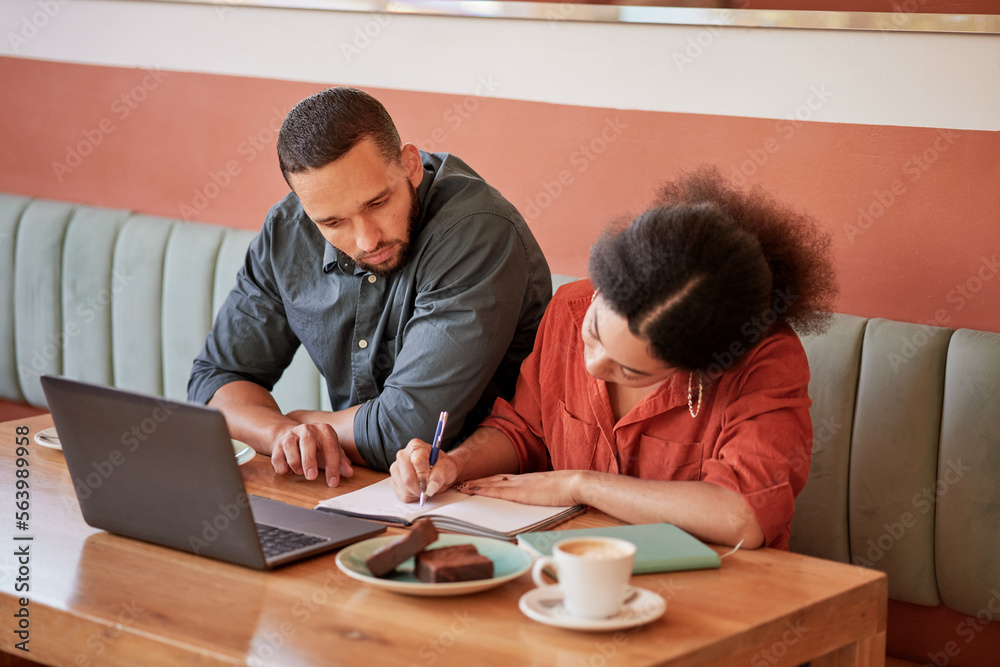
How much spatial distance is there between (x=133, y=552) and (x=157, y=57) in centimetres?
205

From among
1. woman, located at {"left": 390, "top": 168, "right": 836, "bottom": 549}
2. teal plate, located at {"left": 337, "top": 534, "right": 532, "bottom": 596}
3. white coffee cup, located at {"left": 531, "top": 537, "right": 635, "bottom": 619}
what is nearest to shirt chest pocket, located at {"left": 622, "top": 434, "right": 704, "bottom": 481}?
woman, located at {"left": 390, "top": 168, "right": 836, "bottom": 549}

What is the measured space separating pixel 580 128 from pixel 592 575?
1464 millimetres

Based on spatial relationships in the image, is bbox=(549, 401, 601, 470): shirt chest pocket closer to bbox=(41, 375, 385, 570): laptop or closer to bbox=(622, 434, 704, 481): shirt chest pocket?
bbox=(622, 434, 704, 481): shirt chest pocket

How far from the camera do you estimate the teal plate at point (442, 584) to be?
109 centimetres

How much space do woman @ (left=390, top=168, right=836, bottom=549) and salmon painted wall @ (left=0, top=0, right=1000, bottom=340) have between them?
0.44 meters

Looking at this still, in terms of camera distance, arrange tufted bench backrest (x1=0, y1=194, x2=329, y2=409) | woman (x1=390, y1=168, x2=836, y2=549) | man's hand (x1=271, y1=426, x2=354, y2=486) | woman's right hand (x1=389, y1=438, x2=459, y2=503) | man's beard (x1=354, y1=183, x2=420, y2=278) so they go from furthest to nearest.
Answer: tufted bench backrest (x1=0, y1=194, x2=329, y2=409)
man's beard (x1=354, y1=183, x2=420, y2=278)
man's hand (x1=271, y1=426, x2=354, y2=486)
woman's right hand (x1=389, y1=438, x2=459, y2=503)
woman (x1=390, y1=168, x2=836, y2=549)

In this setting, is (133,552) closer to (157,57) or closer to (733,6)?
(733,6)

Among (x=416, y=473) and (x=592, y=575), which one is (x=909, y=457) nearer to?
(x=416, y=473)

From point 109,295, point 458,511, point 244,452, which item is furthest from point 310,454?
point 109,295

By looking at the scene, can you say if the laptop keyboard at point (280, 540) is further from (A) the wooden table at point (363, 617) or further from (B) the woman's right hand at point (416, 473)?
(B) the woman's right hand at point (416, 473)

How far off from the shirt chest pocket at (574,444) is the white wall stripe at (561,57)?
83 centimetres

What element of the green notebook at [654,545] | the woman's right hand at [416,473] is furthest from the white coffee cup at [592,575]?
the woman's right hand at [416,473]

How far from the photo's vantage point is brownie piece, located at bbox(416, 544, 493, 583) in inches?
43.3

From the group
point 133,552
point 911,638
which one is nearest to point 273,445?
point 133,552
